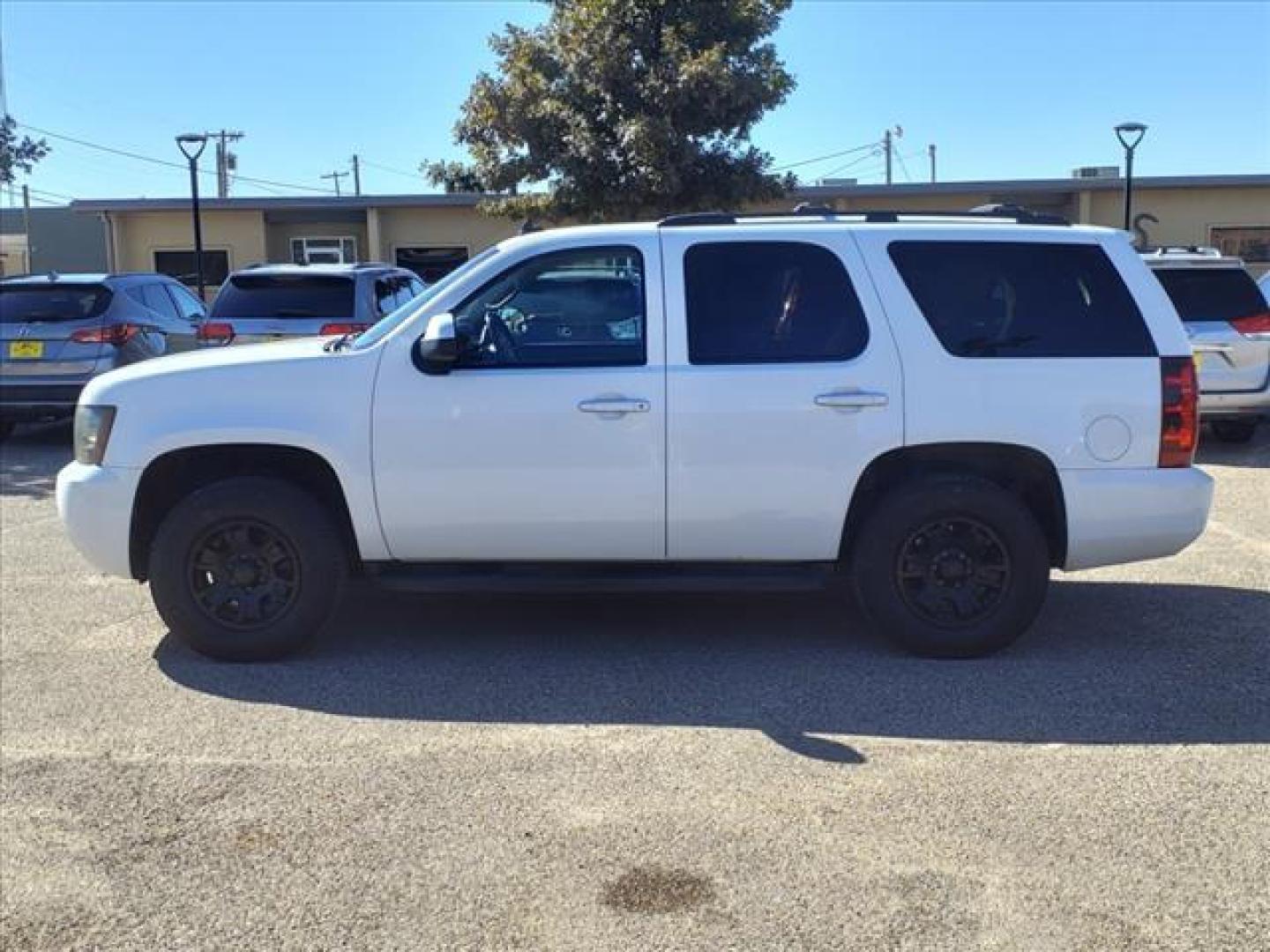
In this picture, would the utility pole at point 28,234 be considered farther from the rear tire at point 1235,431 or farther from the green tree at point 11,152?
the rear tire at point 1235,431

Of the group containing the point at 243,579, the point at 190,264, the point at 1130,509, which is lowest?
the point at 243,579

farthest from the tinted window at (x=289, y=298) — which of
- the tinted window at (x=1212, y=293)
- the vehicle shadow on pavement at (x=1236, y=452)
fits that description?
the vehicle shadow on pavement at (x=1236, y=452)

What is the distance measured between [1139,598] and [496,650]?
134 inches

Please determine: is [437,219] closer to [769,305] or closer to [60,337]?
[60,337]

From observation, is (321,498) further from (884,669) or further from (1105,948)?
(1105,948)

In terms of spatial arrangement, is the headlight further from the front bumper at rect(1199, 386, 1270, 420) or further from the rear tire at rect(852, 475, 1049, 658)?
the front bumper at rect(1199, 386, 1270, 420)

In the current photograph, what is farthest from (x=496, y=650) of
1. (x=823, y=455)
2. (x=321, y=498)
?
(x=823, y=455)

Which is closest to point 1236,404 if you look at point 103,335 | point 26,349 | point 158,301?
point 103,335

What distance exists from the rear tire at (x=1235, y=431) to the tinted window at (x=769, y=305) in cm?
803

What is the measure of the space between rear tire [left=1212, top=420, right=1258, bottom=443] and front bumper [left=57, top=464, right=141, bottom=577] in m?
10.2

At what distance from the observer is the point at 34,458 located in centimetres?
1192

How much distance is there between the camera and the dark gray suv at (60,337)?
1180 cm

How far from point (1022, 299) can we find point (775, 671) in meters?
1.95

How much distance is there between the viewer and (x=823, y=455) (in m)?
5.22
